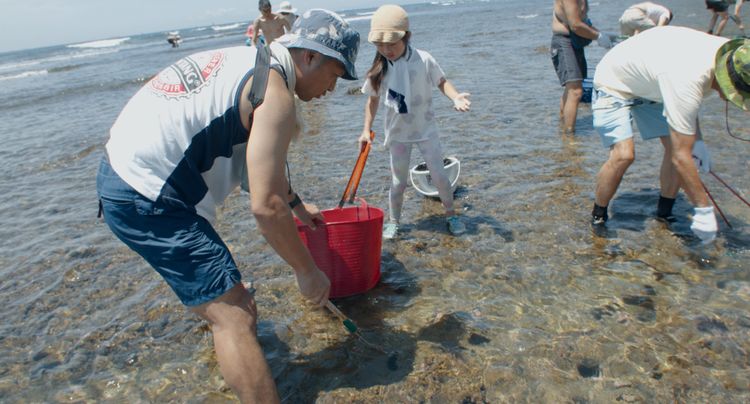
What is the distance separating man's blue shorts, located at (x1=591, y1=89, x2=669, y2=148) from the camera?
4031 millimetres

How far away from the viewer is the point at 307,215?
307cm

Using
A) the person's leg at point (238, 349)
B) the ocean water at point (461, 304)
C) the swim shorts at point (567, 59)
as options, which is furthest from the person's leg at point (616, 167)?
the person's leg at point (238, 349)

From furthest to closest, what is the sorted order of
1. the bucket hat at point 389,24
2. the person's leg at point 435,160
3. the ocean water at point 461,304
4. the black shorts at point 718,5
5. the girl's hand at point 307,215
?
the black shorts at point 718,5, the person's leg at point 435,160, the bucket hat at point 389,24, the girl's hand at point 307,215, the ocean water at point 461,304

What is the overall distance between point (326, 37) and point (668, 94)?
7.33ft

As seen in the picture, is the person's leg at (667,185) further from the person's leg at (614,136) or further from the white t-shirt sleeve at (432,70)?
the white t-shirt sleeve at (432,70)

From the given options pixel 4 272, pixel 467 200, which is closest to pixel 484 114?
pixel 467 200

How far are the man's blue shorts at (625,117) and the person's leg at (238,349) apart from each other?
310 centimetres

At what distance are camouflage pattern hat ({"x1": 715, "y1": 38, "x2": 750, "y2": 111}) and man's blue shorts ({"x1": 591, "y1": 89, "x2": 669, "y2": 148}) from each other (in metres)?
0.95

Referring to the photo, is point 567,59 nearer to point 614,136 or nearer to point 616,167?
point 614,136

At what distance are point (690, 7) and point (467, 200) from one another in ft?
68.4

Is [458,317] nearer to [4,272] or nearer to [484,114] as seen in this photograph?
[4,272]

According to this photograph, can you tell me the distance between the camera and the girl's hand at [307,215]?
3.02 metres

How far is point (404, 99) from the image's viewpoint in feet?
13.5

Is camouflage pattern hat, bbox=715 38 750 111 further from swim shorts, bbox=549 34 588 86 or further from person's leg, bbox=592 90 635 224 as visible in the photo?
swim shorts, bbox=549 34 588 86
